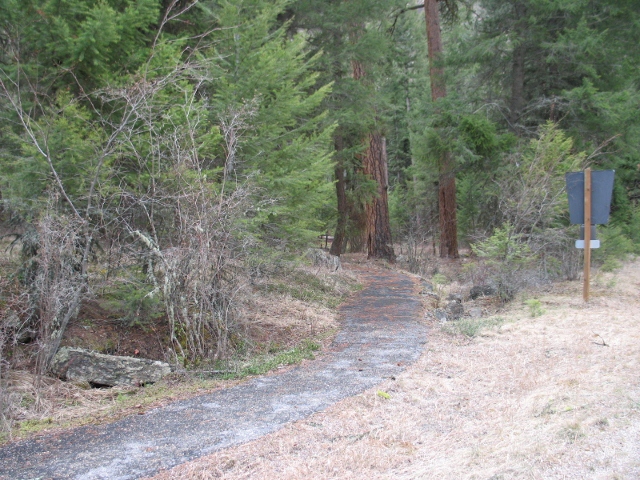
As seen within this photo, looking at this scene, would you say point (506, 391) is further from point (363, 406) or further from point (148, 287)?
point (148, 287)

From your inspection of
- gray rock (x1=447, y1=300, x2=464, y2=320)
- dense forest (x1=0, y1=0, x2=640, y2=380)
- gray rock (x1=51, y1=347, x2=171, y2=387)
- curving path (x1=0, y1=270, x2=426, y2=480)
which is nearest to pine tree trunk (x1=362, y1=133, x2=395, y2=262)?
dense forest (x1=0, y1=0, x2=640, y2=380)

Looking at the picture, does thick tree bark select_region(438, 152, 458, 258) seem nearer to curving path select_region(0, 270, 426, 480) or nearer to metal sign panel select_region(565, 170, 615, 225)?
metal sign panel select_region(565, 170, 615, 225)

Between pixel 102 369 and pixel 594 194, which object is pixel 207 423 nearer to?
pixel 102 369

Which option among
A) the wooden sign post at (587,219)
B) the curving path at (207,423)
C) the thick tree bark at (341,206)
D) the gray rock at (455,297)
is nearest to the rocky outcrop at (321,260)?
the gray rock at (455,297)

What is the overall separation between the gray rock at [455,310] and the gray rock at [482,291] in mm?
1426

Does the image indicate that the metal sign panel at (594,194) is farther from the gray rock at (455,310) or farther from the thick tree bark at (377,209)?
the thick tree bark at (377,209)

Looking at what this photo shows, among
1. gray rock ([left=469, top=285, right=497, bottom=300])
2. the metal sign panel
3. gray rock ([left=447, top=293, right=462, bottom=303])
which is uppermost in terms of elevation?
the metal sign panel

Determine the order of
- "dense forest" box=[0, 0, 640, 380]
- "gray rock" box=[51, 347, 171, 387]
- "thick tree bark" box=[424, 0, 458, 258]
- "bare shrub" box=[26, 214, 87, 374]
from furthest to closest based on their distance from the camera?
"thick tree bark" box=[424, 0, 458, 258]
"dense forest" box=[0, 0, 640, 380]
"gray rock" box=[51, 347, 171, 387]
"bare shrub" box=[26, 214, 87, 374]

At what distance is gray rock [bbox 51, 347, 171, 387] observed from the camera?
5.93m

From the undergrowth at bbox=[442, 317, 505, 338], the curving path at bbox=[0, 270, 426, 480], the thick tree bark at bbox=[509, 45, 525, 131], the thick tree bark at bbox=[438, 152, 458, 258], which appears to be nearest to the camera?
the curving path at bbox=[0, 270, 426, 480]

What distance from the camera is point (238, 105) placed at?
24.9ft

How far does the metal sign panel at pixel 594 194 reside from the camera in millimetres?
8977

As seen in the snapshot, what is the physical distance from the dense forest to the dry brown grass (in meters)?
2.37

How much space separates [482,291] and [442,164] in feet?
17.7
